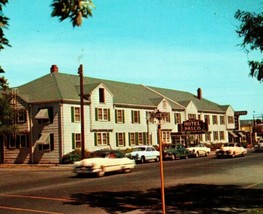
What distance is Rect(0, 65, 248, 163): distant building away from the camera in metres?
41.1

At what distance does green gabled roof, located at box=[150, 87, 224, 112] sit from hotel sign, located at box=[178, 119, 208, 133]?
728 centimetres

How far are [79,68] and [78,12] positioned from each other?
31.7m

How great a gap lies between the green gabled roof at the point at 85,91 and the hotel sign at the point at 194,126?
4734 millimetres

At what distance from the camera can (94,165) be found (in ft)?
79.0

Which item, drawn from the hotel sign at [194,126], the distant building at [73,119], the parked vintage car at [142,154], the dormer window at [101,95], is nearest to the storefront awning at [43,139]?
the distant building at [73,119]

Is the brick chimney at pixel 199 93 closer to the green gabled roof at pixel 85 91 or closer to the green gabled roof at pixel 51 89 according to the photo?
the green gabled roof at pixel 85 91

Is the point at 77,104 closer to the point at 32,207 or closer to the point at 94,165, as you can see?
the point at 94,165

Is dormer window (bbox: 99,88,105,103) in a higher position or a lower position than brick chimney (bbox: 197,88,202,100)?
lower

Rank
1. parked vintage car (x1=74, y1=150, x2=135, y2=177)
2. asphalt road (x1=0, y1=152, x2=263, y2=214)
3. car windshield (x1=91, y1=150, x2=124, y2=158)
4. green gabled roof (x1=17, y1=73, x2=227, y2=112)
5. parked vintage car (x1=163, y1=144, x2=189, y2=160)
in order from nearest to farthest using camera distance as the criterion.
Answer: asphalt road (x1=0, y1=152, x2=263, y2=214)
parked vintage car (x1=74, y1=150, x2=135, y2=177)
car windshield (x1=91, y1=150, x2=124, y2=158)
green gabled roof (x1=17, y1=73, x2=227, y2=112)
parked vintage car (x1=163, y1=144, x2=189, y2=160)

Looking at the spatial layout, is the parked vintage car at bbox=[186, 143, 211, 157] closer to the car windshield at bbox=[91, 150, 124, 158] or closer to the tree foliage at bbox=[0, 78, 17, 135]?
the tree foliage at bbox=[0, 78, 17, 135]

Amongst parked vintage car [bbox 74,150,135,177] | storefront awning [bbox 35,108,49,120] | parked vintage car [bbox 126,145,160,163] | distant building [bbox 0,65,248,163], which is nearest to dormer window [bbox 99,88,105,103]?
distant building [bbox 0,65,248,163]

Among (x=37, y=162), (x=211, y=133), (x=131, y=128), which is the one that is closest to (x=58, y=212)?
(x=37, y=162)

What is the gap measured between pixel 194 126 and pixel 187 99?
1520 cm

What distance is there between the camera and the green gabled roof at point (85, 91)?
42.7 meters
